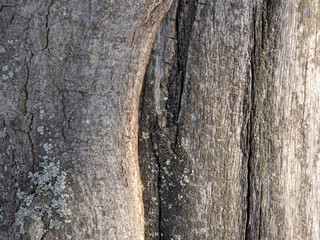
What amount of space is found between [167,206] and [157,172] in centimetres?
17

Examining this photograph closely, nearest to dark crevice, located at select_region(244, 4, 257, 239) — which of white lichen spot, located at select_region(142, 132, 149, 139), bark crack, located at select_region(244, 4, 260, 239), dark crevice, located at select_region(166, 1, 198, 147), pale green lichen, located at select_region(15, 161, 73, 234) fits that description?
bark crack, located at select_region(244, 4, 260, 239)

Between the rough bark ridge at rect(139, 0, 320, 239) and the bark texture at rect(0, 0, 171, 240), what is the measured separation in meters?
0.23

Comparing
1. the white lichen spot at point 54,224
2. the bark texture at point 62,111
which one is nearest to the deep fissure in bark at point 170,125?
the bark texture at point 62,111

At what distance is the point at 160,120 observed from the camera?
59.3 inches

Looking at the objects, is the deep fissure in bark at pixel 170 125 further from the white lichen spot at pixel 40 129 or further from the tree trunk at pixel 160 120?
the white lichen spot at pixel 40 129

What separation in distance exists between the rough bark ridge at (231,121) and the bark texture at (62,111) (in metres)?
0.23

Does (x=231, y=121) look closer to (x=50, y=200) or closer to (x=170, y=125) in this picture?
(x=170, y=125)

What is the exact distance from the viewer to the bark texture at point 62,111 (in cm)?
129

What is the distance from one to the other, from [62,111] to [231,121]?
77cm

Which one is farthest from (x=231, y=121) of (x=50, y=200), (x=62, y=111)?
(x=50, y=200)

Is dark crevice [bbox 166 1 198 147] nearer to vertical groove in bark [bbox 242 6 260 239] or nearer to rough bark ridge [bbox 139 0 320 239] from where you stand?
rough bark ridge [bbox 139 0 320 239]

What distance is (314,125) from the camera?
1538 mm

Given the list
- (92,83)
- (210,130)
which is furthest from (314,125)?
(92,83)

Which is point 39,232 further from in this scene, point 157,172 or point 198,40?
point 198,40
